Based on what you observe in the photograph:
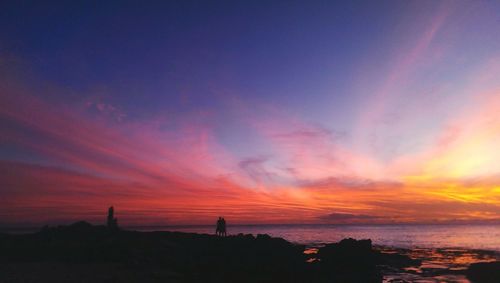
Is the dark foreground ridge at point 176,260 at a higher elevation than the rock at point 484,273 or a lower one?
higher

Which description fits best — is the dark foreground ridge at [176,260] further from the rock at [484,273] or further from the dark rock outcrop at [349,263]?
the rock at [484,273]

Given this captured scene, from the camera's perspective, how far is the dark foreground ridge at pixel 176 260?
27.2 meters

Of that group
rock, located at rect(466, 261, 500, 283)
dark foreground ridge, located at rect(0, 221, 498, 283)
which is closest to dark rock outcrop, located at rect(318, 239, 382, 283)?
dark foreground ridge, located at rect(0, 221, 498, 283)

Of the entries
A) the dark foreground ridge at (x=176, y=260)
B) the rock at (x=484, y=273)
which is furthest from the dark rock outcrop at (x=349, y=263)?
the rock at (x=484, y=273)

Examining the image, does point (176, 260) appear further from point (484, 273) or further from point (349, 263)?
point (484, 273)

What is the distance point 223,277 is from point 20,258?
865 inches

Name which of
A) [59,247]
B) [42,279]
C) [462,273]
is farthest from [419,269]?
[59,247]

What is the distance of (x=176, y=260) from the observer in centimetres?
3653

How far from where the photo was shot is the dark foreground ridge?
89.4 feet

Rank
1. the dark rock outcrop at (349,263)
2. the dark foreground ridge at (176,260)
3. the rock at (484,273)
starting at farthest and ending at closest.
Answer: the rock at (484,273) → the dark rock outcrop at (349,263) → the dark foreground ridge at (176,260)

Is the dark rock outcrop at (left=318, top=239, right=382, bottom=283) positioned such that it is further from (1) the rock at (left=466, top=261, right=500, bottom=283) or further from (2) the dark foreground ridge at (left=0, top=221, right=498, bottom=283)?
(1) the rock at (left=466, top=261, right=500, bottom=283)

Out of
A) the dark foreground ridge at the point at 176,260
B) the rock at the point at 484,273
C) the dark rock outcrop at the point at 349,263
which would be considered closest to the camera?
the dark foreground ridge at the point at 176,260

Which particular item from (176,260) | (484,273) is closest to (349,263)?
(484,273)

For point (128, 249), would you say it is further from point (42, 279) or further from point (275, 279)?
point (275, 279)
